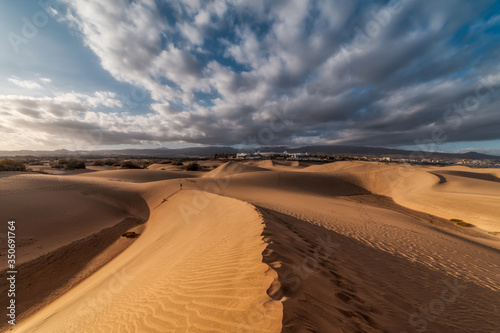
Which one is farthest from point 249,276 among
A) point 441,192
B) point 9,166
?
point 9,166

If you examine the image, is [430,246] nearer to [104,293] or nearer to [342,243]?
[342,243]

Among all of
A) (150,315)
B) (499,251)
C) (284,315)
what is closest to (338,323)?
(284,315)

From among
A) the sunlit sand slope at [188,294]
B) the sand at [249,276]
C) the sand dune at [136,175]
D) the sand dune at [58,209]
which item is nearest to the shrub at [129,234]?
the sand at [249,276]

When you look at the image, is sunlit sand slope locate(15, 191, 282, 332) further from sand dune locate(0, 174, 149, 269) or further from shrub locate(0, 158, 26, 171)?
shrub locate(0, 158, 26, 171)

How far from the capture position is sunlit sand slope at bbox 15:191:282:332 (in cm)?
261

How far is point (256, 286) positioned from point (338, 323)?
122 cm

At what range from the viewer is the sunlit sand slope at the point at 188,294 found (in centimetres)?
261

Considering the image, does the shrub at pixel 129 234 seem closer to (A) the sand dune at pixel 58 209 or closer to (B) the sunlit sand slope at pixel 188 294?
(A) the sand dune at pixel 58 209

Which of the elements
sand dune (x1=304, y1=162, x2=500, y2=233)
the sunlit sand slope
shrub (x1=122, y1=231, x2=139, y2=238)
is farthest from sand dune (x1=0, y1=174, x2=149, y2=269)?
sand dune (x1=304, y1=162, x2=500, y2=233)

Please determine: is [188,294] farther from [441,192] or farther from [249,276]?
[441,192]

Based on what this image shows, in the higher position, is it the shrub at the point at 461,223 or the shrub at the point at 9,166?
the shrub at the point at 9,166

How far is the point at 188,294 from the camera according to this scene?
345cm

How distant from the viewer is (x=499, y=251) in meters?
9.31

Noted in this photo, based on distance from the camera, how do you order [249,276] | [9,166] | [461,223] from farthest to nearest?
[9,166] < [461,223] < [249,276]
